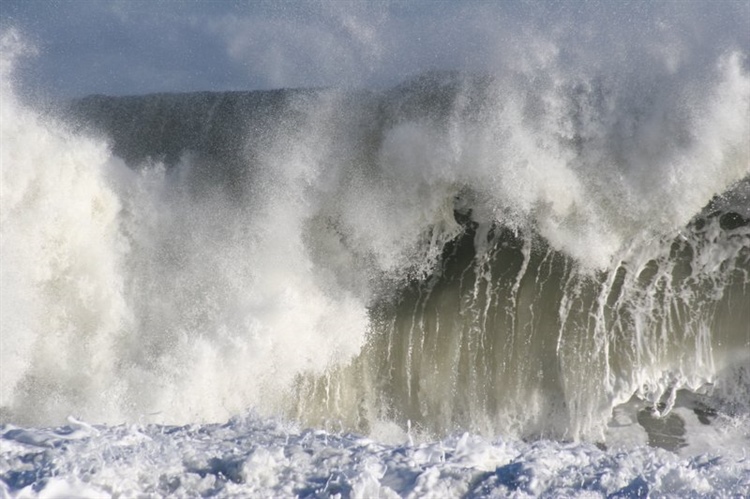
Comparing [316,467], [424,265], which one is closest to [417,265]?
[424,265]

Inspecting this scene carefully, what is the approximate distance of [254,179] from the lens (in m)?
7.63

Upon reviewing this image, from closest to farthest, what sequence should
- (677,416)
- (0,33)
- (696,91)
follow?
1. (677,416)
2. (696,91)
3. (0,33)

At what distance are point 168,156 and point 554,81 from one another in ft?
13.3

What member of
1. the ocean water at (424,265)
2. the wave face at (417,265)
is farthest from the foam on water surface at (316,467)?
the wave face at (417,265)

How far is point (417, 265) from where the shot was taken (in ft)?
23.9

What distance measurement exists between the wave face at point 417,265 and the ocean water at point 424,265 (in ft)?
0.06

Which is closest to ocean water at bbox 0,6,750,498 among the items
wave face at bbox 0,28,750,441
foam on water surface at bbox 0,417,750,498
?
wave face at bbox 0,28,750,441

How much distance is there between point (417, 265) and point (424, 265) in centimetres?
7

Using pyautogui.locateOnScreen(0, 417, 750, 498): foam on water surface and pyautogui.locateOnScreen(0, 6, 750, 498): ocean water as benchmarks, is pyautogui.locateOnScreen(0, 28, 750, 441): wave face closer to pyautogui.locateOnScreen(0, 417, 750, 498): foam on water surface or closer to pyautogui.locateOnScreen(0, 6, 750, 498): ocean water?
pyautogui.locateOnScreen(0, 6, 750, 498): ocean water

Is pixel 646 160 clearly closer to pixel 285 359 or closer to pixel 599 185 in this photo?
pixel 599 185

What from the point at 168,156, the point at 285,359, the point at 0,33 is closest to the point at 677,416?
the point at 285,359

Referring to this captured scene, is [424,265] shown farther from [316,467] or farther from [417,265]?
[316,467]

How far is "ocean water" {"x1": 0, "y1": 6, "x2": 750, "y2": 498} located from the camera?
6648mm

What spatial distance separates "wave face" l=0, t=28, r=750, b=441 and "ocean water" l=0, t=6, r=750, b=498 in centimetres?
2
